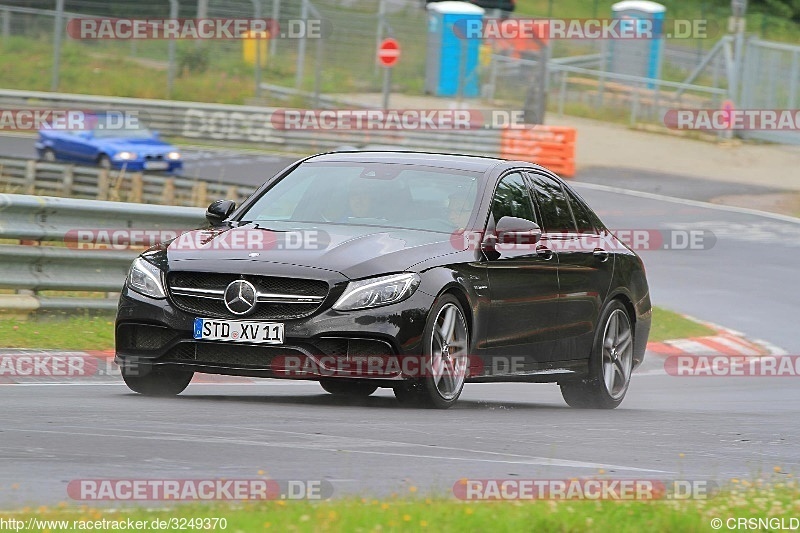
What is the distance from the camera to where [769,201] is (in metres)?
32.8

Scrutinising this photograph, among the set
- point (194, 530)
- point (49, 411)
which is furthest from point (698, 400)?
point (194, 530)

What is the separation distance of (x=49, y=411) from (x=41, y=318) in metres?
4.54

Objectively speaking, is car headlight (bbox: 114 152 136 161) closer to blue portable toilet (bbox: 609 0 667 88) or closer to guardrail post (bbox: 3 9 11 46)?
guardrail post (bbox: 3 9 11 46)

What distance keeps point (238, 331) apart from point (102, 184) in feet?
68.1

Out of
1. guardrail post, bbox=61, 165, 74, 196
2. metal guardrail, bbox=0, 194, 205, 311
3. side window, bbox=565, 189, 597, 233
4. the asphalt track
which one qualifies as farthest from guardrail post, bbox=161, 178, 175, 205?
side window, bbox=565, 189, 597, 233

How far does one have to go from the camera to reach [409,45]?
45531 millimetres

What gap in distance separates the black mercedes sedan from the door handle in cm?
3

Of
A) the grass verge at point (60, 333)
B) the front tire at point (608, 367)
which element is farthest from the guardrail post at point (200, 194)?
the front tire at point (608, 367)

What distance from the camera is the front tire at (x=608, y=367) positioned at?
36.7ft

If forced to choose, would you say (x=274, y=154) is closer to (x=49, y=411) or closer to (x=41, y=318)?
(x=41, y=318)

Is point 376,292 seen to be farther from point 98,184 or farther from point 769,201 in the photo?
point 769,201

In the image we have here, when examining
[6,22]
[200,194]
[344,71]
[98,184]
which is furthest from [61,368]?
[344,71]

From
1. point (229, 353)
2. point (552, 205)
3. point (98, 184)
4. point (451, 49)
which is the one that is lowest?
point (98, 184)

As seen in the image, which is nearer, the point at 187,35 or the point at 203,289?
the point at 203,289
